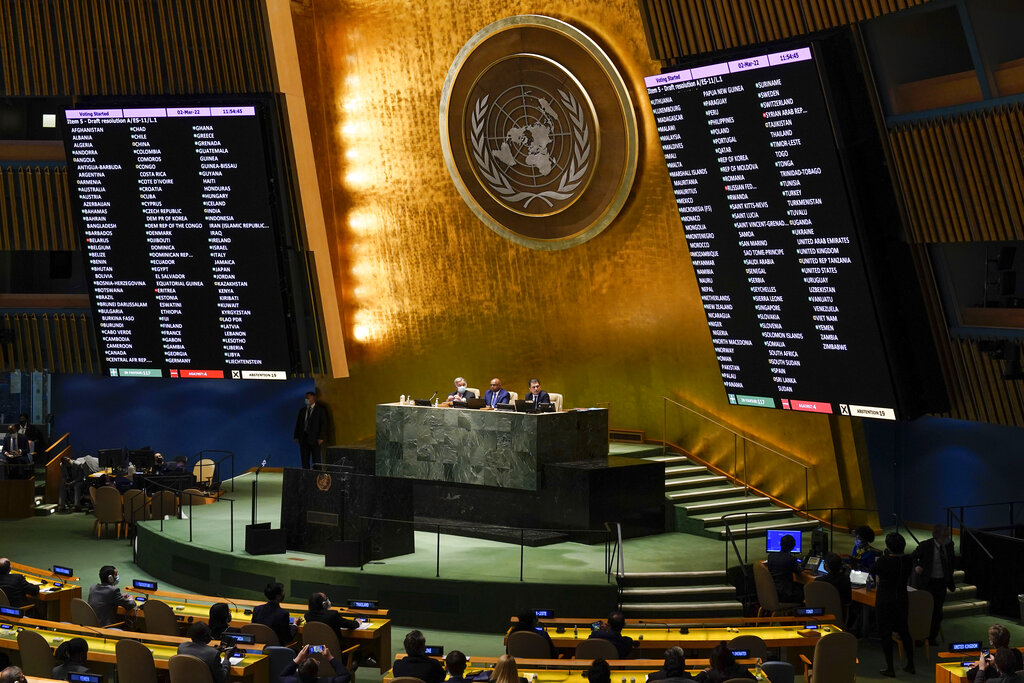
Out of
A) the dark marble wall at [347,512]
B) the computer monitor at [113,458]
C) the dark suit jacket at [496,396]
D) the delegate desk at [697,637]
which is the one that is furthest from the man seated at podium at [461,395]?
the computer monitor at [113,458]

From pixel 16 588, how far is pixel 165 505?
245 inches

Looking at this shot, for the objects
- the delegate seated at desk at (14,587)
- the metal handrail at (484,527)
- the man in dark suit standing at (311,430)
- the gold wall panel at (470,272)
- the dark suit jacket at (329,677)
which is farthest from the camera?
the man in dark suit standing at (311,430)

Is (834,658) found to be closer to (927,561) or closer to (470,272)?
(927,561)

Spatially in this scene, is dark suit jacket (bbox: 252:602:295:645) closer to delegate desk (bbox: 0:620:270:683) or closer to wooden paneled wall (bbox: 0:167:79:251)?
delegate desk (bbox: 0:620:270:683)

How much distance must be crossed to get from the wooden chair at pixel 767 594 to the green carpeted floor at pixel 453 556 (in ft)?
2.84

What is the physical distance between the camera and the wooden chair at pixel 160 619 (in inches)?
444

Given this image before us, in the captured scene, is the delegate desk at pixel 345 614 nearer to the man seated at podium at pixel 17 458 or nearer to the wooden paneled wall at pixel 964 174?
the wooden paneled wall at pixel 964 174

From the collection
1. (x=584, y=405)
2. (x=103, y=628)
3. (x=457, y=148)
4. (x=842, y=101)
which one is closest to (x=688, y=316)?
(x=584, y=405)

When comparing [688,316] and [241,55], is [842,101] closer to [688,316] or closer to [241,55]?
[688,316]

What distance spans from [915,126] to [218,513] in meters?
11.0

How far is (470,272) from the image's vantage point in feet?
63.4

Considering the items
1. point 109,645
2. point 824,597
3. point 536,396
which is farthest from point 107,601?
point 824,597

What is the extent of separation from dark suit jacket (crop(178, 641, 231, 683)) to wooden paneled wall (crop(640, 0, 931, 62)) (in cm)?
805

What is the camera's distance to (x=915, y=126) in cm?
1209
